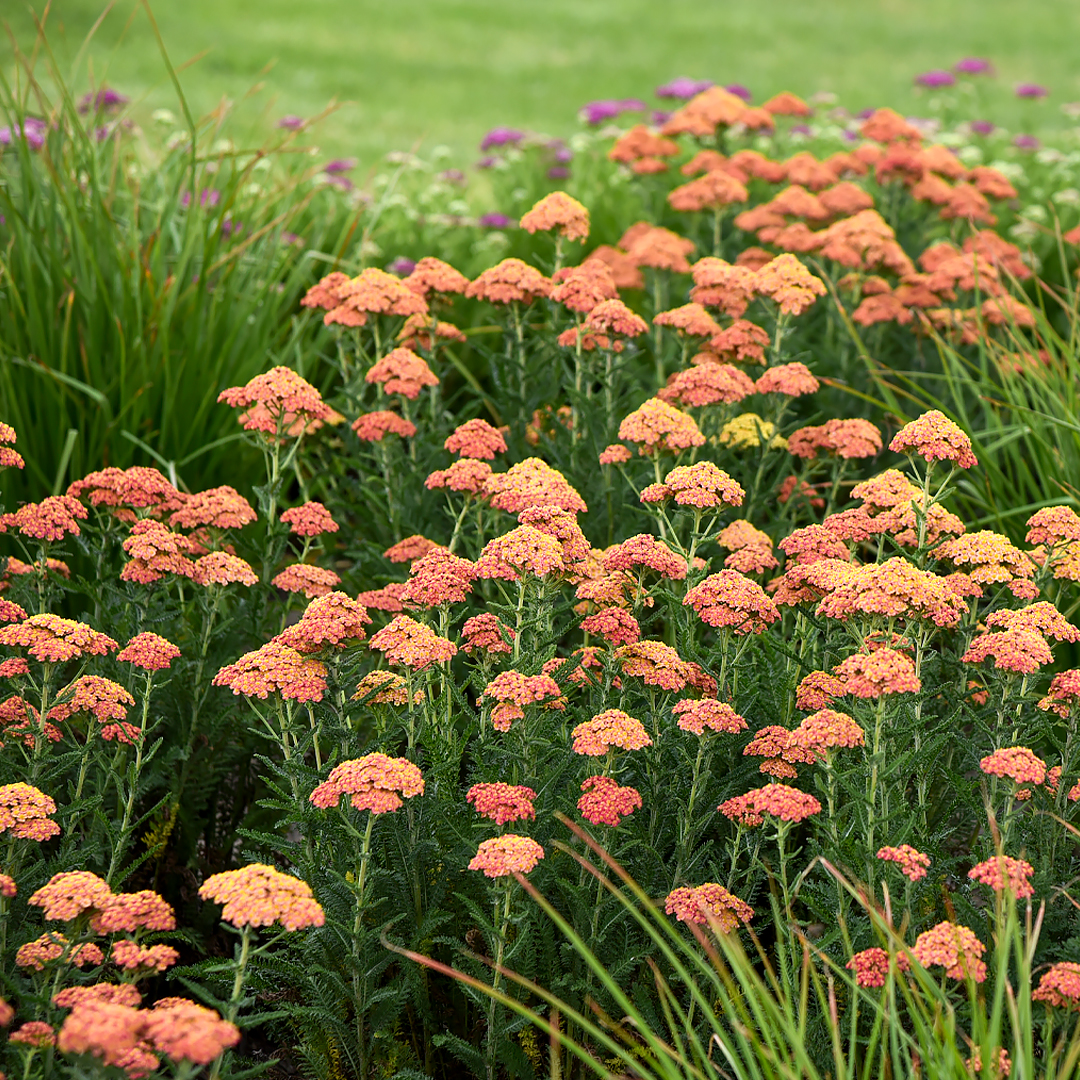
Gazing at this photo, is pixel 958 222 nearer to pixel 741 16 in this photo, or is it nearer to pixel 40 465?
pixel 40 465

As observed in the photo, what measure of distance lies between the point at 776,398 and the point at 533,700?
205 cm

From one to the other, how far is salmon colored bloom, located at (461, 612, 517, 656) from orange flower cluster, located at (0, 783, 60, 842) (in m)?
0.98

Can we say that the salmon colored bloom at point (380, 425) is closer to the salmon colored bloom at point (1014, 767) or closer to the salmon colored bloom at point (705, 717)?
the salmon colored bloom at point (705, 717)

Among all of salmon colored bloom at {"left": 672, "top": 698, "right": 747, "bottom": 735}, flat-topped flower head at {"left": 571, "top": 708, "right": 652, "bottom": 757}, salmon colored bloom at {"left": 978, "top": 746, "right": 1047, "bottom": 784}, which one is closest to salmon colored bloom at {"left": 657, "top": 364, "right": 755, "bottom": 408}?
salmon colored bloom at {"left": 672, "top": 698, "right": 747, "bottom": 735}

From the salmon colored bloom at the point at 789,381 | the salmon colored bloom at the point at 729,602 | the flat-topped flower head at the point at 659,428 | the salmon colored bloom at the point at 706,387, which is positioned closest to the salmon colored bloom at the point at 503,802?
the salmon colored bloom at the point at 729,602

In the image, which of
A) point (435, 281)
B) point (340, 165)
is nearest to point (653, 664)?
point (435, 281)

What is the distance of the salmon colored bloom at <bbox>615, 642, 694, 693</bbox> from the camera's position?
8.83ft

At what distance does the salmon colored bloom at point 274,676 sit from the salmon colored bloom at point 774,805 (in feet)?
2.93

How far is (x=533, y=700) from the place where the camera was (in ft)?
8.49

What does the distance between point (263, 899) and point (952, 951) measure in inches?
46.8

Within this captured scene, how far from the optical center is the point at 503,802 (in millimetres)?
2502

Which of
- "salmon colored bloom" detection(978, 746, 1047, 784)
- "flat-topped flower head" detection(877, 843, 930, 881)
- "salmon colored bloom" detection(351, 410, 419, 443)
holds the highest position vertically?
"salmon colored bloom" detection(351, 410, 419, 443)

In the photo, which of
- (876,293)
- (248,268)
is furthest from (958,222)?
(248,268)

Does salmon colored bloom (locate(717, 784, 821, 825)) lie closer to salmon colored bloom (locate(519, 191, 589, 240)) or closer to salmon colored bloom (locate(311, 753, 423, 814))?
salmon colored bloom (locate(311, 753, 423, 814))
